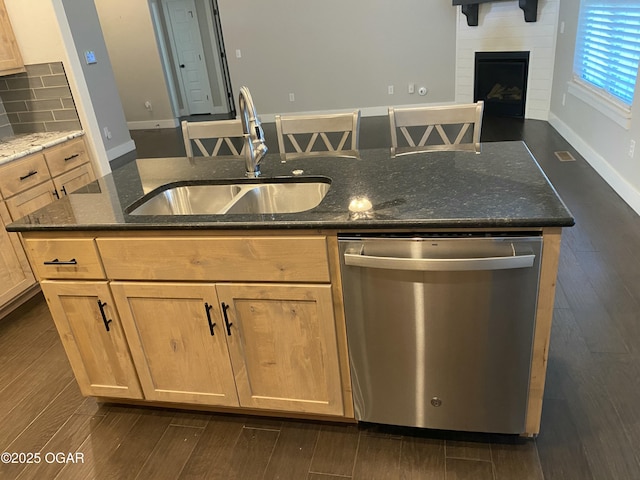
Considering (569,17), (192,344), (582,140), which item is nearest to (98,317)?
(192,344)

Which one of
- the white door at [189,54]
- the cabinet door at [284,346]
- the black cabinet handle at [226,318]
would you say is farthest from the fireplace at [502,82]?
the black cabinet handle at [226,318]

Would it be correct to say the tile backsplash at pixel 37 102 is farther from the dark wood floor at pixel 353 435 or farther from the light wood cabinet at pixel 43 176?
the dark wood floor at pixel 353 435

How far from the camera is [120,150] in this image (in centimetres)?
611

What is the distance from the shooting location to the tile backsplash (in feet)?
10.9

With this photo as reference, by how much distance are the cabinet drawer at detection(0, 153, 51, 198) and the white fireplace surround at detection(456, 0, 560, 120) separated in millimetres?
5601

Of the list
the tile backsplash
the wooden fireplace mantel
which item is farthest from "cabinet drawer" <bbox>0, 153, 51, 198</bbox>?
the wooden fireplace mantel

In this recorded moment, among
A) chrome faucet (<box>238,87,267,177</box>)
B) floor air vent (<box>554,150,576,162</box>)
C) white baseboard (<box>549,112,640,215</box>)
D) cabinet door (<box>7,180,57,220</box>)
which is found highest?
chrome faucet (<box>238,87,267,177</box>)

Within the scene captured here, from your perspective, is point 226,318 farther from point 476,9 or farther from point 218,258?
point 476,9

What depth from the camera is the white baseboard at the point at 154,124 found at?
7977mm

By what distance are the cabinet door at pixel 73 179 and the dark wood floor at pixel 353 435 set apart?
3.60ft

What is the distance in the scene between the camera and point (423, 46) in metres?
6.80

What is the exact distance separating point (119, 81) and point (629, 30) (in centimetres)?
719

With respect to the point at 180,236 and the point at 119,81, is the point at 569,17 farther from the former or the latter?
the point at 119,81

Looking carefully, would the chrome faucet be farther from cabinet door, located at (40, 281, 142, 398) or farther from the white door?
the white door
